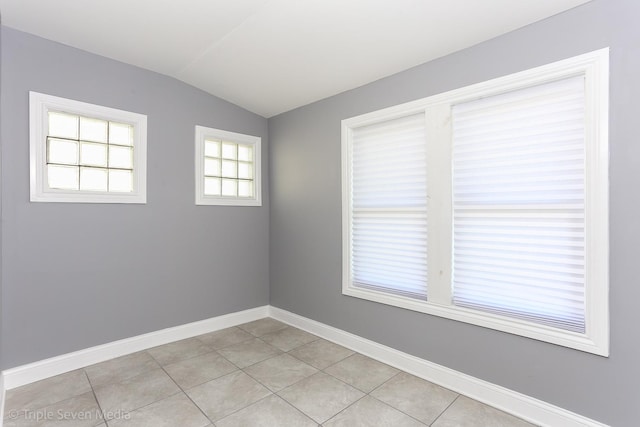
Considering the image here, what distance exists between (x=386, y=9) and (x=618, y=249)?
6.61 ft

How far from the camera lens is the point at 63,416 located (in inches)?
80.7

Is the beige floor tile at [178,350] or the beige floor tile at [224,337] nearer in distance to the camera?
the beige floor tile at [178,350]

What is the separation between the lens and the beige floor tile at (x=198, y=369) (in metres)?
2.51

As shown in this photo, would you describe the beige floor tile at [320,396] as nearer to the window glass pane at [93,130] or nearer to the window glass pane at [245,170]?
the window glass pane at [245,170]

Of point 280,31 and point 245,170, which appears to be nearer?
point 280,31

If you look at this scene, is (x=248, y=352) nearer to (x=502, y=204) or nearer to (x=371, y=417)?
(x=371, y=417)

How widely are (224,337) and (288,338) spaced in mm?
707

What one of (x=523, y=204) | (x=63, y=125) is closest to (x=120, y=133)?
(x=63, y=125)

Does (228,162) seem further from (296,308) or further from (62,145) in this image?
(296,308)

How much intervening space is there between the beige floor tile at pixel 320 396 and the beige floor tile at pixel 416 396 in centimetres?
22

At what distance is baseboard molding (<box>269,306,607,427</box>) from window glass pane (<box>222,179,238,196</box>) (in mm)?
1926

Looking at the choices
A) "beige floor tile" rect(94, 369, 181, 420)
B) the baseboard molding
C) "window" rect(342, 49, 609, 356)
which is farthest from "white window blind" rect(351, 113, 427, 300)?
"beige floor tile" rect(94, 369, 181, 420)

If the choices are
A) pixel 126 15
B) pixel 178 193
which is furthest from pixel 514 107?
pixel 178 193

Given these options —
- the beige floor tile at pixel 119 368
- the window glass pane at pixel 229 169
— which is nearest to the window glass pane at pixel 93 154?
the window glass pane at pixel 229 169
